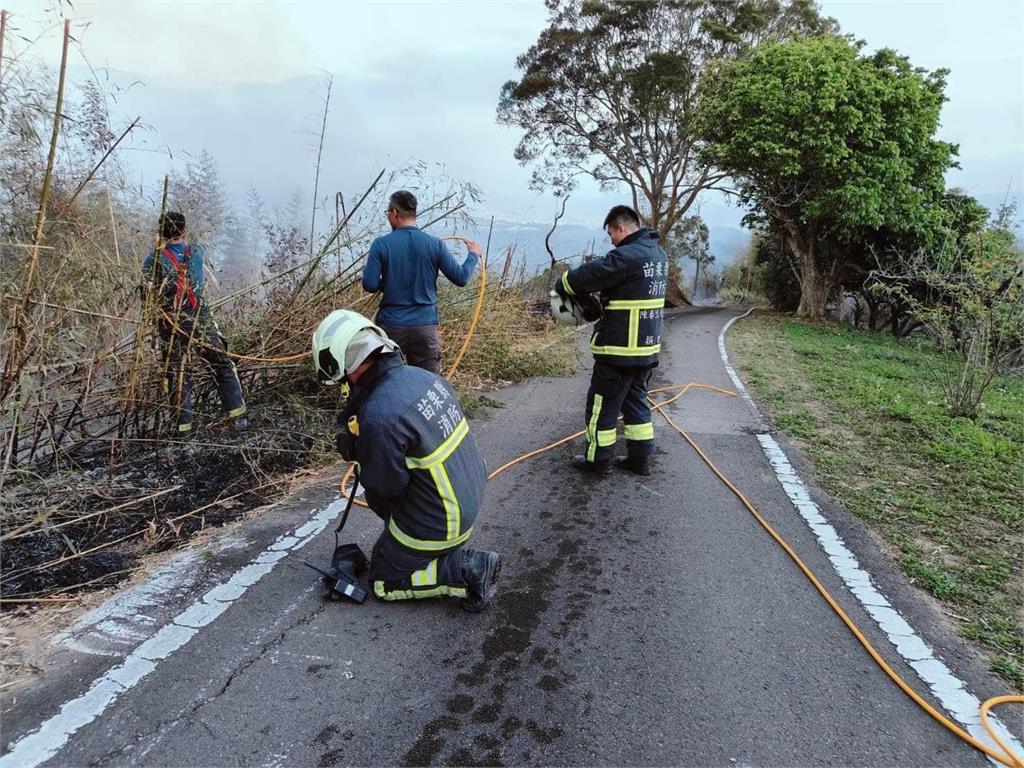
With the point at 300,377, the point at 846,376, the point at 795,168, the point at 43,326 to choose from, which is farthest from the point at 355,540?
the point at 795,168

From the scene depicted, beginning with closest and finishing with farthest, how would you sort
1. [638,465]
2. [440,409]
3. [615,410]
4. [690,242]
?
1. [440,409]
2. [615,410]
3. [638,465]
4. [690,242]

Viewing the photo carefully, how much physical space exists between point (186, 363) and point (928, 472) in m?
5.88

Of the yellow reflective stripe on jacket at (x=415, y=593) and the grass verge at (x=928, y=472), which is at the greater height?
the grass verge at (x=928, y=472)

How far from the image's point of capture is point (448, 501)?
281cm

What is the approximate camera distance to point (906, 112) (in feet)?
52.6

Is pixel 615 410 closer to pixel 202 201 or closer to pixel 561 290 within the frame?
pixel 561 290

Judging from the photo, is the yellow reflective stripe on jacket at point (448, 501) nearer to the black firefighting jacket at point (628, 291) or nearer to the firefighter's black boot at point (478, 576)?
the firefighter's black boot at point (478, 576)

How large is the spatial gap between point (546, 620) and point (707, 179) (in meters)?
25.8

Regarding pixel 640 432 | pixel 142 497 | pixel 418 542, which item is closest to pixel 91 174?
pixel 142 497

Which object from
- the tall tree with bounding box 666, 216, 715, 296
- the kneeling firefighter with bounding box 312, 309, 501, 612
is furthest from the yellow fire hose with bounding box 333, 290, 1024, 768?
the tall tree with bounding box 666, 216, 715, 296

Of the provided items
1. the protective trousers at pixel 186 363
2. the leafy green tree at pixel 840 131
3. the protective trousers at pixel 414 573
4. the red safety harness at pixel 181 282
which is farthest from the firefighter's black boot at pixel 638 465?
the leafy green tree at pixel 840 131

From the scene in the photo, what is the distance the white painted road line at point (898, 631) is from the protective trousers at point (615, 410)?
1136 millimetres

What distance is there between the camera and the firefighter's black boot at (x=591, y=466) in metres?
4.75

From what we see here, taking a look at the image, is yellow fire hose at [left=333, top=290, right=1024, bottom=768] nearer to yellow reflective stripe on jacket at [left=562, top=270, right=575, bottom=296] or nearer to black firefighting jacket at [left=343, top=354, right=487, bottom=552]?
black firefighting jacket at [left=343, top=354, right=487, bottom=552]
